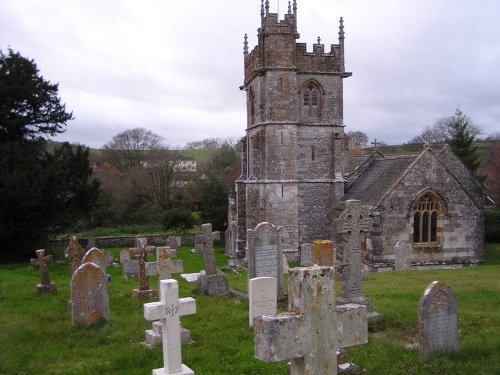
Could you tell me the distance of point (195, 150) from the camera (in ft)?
260

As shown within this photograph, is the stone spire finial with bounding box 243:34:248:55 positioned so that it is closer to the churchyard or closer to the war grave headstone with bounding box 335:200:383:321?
the churchyard

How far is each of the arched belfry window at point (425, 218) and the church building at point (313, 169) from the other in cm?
4

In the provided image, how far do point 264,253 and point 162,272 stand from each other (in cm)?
260

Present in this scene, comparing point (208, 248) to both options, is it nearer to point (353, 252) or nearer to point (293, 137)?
point (353, 252)

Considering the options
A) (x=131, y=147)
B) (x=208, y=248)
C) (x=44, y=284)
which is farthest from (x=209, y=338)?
(x=131, y=147)

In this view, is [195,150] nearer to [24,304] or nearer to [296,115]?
[296,115]

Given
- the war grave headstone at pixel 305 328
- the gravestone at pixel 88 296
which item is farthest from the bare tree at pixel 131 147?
the war grave headstone at pixel 305 328

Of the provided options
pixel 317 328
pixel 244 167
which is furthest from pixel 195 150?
pixel 317 328

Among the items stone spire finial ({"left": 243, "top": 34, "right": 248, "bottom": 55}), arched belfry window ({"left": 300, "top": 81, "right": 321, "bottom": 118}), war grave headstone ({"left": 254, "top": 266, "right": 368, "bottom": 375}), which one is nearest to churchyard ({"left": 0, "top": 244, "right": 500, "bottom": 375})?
war grave headstone ({"left": 254, "top": 266, "right": 368, "bottom": 375})

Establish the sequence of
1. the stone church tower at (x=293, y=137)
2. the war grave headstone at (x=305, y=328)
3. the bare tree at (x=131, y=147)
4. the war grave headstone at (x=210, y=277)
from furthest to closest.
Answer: the bare tree at (x=131, y=147)
the stone church tower at (x=293, y=137)
the war grave headstone at (x=210, y=277)
the war grave headstone at (x=305, y=328)

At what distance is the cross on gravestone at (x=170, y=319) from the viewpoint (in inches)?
238

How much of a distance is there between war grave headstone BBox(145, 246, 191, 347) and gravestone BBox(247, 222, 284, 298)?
2036 millimetres

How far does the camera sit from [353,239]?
9.20 meters

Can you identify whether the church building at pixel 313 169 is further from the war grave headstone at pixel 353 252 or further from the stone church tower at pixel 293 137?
the war grave headstone at pixel 353 252
